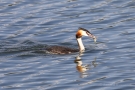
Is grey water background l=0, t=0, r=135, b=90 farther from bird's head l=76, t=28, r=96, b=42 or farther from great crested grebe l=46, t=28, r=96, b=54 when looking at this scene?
bird's head l=76, t=28, r=96, b=42

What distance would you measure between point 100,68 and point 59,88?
2.01 meters

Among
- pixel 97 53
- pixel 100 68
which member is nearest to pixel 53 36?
pixel 97 53

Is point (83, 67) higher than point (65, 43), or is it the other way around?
point (65, 43)

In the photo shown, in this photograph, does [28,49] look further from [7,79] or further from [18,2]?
[18,2]

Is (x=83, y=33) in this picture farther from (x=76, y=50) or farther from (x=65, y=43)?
(x=65, y=43)

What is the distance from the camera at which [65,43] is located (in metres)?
20.0

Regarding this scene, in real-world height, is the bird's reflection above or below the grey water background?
below

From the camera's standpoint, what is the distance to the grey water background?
16.1 m

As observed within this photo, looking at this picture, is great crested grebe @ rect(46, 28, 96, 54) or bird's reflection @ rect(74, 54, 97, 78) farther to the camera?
great crested grebe @ rect(46, 28, 96, 54)

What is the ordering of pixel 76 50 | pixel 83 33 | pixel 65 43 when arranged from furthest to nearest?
pixel 65 43 → pixel 83 33 → pixel 76 50

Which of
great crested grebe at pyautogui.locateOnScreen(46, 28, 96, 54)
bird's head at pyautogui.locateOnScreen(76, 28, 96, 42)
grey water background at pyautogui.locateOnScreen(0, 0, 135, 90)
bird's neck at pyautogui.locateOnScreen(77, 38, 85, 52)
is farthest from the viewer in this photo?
bird's head at pyautogui.locateOnScreen(76, 28, 96, 42)

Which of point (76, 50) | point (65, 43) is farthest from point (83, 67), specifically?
point (65, 43)

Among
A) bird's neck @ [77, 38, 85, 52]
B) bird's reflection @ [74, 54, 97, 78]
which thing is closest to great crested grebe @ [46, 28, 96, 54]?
bird's neck @ [77, 38, 85, 52]

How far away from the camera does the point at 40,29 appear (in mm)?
21312
